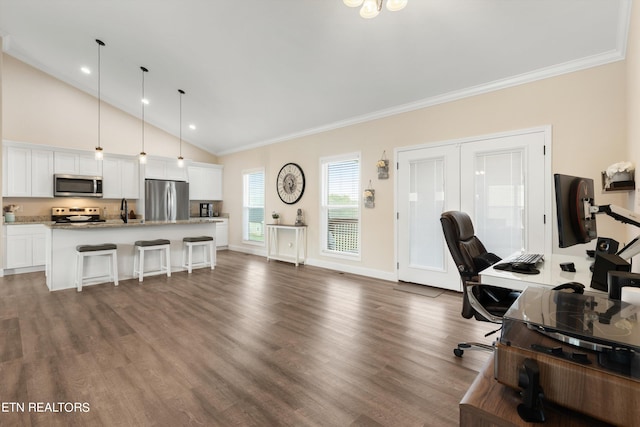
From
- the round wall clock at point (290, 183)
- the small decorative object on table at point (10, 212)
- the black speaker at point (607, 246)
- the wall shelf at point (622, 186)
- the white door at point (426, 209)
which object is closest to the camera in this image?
the black speaker at point (607, 246)

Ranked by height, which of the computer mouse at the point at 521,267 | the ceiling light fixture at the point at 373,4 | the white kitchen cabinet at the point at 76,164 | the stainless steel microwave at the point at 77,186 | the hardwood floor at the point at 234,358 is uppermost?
the ceiling light fixture at the point at 373,4

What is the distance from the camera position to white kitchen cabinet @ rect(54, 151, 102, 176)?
5.70m

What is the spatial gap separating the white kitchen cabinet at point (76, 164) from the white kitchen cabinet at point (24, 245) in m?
1.16

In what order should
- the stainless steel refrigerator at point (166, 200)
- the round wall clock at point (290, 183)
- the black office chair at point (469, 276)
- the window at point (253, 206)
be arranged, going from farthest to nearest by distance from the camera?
the window at point (253, 206) < the stainless steel refrigerator at point (166, 200) < the round wall clock at point (290, 183) < the black office chair at point (469, 276)

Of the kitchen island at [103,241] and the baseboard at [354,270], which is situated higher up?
the kitchen island at [103,241]

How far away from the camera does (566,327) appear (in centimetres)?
69

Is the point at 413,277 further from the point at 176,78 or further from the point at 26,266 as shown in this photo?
the point at 26,266

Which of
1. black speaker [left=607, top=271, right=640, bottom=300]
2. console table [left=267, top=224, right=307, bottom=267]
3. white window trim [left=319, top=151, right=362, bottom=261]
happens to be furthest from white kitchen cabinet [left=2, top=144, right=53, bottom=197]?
black speaker [left=607, top=271, right=640, bottom=300]

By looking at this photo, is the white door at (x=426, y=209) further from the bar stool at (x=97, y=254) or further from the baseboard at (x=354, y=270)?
the bar stool at (x=97, y=254)

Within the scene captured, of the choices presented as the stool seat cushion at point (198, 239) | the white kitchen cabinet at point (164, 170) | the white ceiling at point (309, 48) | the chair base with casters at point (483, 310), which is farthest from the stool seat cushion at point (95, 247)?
the chair base with casters at point (483, 310)

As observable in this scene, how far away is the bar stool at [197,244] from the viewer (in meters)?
5.32

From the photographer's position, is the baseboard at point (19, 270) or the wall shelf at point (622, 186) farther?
the baseboard at point (19, 270)

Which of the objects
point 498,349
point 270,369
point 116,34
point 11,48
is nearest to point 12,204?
point 11,48

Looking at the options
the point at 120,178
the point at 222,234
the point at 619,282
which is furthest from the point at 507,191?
the point at 120,178
